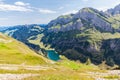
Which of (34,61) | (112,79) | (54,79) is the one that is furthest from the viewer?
(34,61)

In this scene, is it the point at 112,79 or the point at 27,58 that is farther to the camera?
the point at 27,58

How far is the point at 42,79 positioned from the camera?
37.4 meters

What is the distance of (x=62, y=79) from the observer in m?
37.6

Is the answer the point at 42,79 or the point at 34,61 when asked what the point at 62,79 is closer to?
the point at 42,79

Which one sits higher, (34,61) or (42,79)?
(42,79)

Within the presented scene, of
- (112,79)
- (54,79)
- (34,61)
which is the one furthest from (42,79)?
(34,61)

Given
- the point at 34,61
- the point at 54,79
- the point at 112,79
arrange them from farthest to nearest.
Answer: the point at 34,61, the point at 112,79, the point at 54,79

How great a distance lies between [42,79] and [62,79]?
2.80 meters

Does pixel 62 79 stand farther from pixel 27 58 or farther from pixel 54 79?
pixel 27 58

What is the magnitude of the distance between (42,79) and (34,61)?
2847 inches

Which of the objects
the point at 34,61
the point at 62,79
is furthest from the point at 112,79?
the point at 34,61

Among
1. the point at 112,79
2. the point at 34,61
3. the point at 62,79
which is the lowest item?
the point at 34,61

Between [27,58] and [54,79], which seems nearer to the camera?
[54,79]

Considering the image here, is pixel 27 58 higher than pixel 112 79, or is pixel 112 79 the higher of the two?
pixel 112 79
